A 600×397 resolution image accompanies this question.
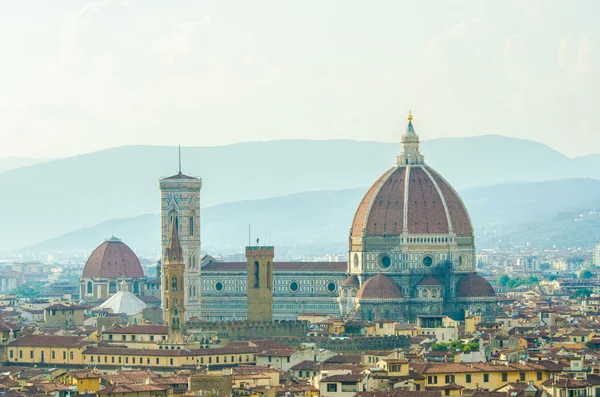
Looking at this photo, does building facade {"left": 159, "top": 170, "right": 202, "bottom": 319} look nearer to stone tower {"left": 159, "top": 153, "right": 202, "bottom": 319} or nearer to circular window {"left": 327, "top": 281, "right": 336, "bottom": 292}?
stone tower {"left": 159, "top": 153, "right": 202, "bottom": 319}

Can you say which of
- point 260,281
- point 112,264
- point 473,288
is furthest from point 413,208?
point 112,264

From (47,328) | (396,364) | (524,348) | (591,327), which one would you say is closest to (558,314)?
(591,327)

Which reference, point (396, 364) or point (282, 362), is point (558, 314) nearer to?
point (282, 362)

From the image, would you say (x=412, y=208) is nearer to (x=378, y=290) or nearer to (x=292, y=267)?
(x=378, y=290)

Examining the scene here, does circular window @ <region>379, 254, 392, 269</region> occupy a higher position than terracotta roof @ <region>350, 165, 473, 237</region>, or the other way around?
terracotta roof @ <region>350, 165, 473, 237</region>

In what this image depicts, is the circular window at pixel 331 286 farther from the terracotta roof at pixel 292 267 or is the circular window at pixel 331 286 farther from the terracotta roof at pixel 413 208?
the terracotta roof at pixel 413 208

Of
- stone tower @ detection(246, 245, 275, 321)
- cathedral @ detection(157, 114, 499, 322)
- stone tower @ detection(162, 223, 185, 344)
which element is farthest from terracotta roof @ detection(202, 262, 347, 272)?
stone tower @ detection(162, 223, 185, 344)
